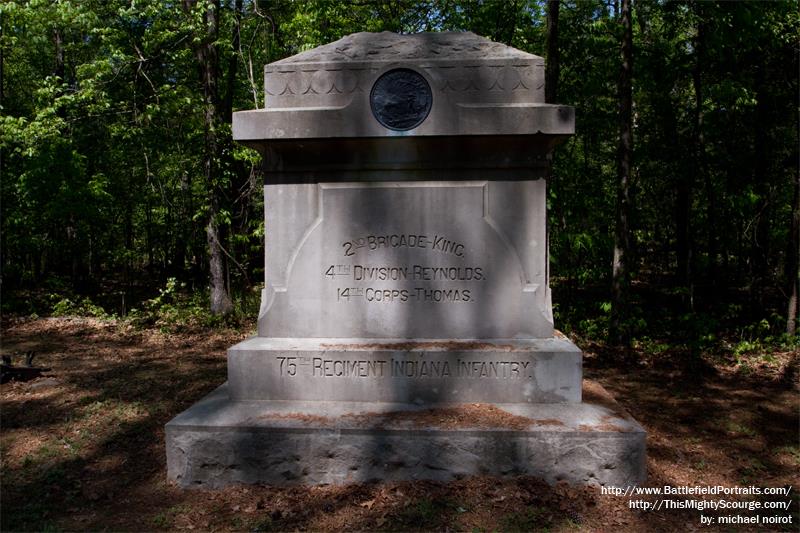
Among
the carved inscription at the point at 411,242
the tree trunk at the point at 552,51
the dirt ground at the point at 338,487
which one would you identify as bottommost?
the dirt ground at the point at 338,487

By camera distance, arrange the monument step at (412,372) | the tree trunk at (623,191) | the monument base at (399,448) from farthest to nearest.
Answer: the tree trunk at (623,191)
the monument step at (412,372)
the monument base at (399,448)

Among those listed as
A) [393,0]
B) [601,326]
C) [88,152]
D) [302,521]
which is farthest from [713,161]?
[88,152]

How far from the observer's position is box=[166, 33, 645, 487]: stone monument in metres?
3.92

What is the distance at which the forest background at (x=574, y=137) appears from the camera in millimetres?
9359

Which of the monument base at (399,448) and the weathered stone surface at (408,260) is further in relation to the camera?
the weathered stone surface at (408,260)

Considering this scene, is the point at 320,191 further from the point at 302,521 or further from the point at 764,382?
the point at 764,382

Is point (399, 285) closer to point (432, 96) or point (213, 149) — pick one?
point (432, 96)

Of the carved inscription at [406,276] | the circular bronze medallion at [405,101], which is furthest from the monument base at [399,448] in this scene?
the circular bronze medallion at [405,101]

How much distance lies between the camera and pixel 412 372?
437 centimetres

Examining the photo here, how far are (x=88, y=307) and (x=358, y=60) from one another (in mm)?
10503

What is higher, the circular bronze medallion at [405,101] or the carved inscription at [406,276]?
the circular bronze medallion at [405,101]

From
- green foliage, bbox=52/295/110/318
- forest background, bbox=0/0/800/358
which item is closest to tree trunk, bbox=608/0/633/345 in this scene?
forest background, bbox=0/0/800/358

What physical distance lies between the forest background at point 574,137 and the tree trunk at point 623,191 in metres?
0.03

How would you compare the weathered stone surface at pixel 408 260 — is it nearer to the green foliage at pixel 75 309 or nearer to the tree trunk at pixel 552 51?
the tree trunk at pixel 552 51
